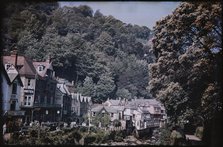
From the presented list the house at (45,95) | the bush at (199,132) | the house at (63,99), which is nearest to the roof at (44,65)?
the house at (45,95)

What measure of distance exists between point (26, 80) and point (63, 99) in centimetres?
106

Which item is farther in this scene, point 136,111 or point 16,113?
A: point 136,111

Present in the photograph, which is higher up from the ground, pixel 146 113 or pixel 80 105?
pixel 80 105

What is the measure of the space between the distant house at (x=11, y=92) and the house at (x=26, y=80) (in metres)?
0.09

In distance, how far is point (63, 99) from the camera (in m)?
7.89

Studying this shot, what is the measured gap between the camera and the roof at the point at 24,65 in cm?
689

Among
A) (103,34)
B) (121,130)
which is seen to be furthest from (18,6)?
(121,130)

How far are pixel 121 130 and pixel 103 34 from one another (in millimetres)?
2556

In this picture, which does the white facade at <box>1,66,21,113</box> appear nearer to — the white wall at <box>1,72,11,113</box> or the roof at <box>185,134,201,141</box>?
the white wall at <box>1,72,11,113</box>

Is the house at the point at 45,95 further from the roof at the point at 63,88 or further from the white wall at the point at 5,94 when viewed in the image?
the white wall at the point at 5,94

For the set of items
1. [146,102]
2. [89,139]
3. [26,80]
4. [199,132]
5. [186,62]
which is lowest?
[89,139]

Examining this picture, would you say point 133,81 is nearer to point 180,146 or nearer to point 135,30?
point 135,30

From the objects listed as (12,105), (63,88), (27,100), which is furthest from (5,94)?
(63,88)

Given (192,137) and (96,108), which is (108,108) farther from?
(192,137)
